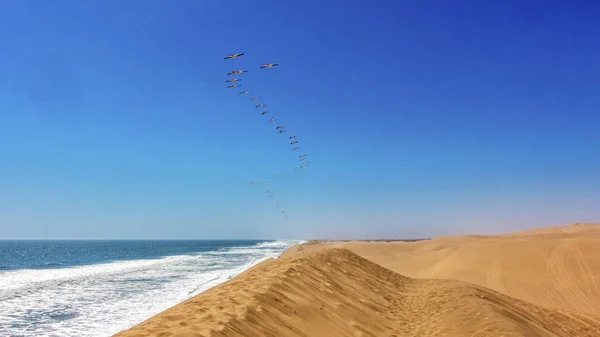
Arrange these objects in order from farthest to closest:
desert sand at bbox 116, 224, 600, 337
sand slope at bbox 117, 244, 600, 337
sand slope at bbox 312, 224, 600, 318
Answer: sand slope at bbox 312, 224, 600, 318 < desert sand at bbox 116, 224, 600, 337 < sand slope at bbox 117, 244, 600, 337

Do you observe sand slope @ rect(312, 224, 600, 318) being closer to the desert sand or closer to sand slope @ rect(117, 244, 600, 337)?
the desert sand

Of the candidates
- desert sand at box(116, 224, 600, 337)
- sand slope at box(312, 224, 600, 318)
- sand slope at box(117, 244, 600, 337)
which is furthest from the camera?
sand slope at box(312, 224, 600, 318)

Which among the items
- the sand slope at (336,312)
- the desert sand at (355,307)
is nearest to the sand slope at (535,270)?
the desert sand at (355,307)

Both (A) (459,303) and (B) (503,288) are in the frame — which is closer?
(A) (459,303)

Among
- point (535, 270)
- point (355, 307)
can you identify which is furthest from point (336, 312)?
point (535, 270)

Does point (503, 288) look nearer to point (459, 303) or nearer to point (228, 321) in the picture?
point (459, 303)

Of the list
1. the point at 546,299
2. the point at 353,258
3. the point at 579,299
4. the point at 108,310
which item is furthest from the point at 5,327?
the point at 579,299

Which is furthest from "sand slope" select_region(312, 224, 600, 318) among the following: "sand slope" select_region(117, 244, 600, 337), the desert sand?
"sand slope" select_region(117, 244, 600, 337)

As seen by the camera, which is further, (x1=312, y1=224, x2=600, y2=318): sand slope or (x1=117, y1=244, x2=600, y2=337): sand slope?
(x1=312, y1=224, x2=600, y2=318): sand slope

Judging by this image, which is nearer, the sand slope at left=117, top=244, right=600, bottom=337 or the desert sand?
the sand slope at left=117, top=244, right=600, bottom=337
